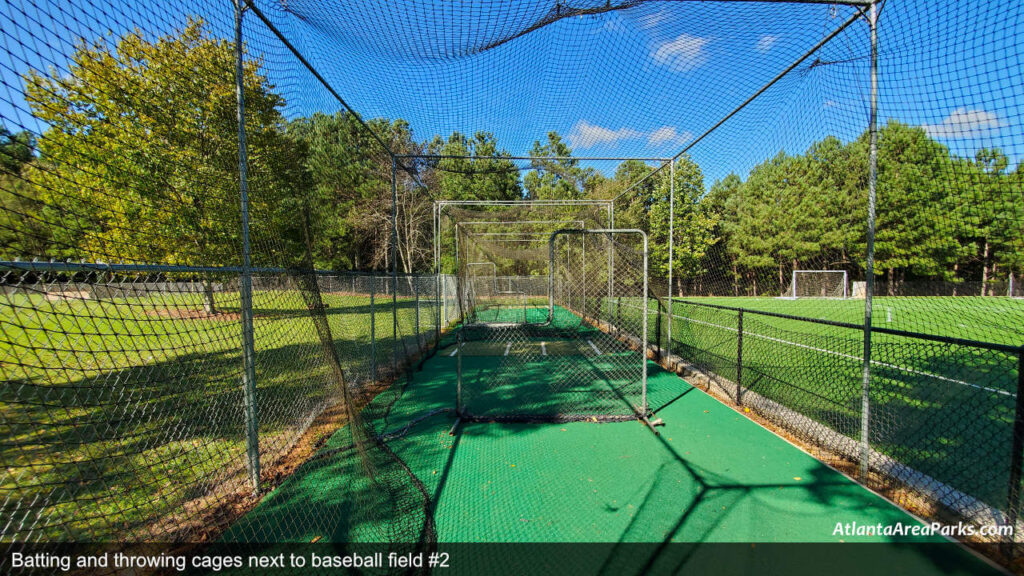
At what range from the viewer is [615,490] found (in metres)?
2.96

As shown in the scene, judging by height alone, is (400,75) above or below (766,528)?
above

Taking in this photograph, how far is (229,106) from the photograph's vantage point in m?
4.07

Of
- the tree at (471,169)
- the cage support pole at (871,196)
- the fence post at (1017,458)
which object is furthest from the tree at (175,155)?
the fence post at (1017,458)

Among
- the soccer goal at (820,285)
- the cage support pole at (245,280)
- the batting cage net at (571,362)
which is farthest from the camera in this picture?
the soccer goal at (820,285)

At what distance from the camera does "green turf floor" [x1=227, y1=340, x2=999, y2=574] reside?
96.6 inches

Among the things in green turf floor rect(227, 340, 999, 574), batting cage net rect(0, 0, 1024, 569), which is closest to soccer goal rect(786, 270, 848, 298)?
batting cage net rect(0, 0, 1024, 569)

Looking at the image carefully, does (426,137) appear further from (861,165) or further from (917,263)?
(917,263)

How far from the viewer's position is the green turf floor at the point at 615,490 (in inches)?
96.6

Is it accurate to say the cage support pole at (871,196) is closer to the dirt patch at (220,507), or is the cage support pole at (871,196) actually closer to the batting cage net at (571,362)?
the batting cage net at (571,362)

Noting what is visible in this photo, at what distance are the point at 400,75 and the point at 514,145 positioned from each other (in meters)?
2.58

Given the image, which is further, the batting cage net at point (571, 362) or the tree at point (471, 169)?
the tree at point (471, 169)

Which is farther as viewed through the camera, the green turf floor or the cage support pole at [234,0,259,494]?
Answer: the cage support pole at [234,0,259,494]

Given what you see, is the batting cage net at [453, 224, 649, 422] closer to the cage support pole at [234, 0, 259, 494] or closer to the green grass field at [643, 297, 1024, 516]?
the green grass field at [643, 297, 1024, 516]

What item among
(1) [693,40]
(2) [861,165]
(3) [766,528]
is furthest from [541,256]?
(3) [766,528]
